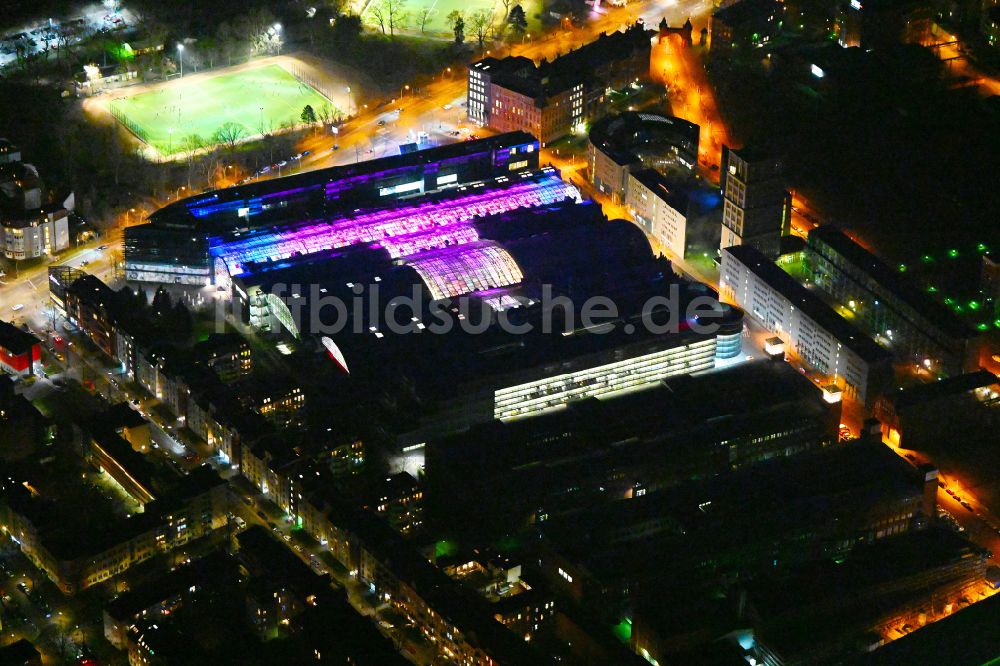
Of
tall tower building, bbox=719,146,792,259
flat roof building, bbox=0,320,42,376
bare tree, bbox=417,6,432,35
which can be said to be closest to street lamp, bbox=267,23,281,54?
bare tree, bbox=417,6,432,35

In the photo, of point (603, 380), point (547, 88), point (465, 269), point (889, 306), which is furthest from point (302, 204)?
point (889, 306)

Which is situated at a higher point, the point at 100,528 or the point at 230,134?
the point at 230,134

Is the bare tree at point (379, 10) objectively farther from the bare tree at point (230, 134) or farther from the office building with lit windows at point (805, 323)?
the office building with lit windows at point (805, 323)

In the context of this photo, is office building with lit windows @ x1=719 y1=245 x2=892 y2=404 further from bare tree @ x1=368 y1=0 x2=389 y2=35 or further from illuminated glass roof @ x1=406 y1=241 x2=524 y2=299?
bare tree @ x1=368 y1=0 x2=389 y2=35

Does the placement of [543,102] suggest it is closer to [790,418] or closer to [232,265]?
[232,265]

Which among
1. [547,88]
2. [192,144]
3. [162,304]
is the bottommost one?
[162,304]

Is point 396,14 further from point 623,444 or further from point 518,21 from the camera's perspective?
point 623,444

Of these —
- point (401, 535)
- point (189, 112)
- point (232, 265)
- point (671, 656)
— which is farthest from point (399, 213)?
point (671, 656)
